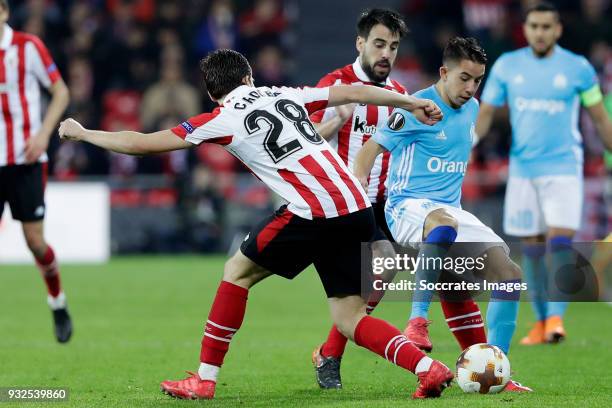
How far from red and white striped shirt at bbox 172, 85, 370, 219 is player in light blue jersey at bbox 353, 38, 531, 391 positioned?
24.7 inches

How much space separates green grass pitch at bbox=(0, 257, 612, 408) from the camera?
627 cm

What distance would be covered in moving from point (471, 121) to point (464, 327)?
120 centimetres

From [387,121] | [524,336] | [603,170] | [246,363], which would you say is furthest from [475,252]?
[603,170]

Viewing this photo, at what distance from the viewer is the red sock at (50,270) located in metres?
8.95

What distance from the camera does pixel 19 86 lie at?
893 centimetres

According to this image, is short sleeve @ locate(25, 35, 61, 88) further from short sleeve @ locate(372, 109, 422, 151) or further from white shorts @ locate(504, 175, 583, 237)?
white shorts @ locate(504, 175, 583, 237)

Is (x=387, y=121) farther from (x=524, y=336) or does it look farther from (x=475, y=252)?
(x=524, y=336)

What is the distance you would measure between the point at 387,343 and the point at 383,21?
2291 millimetres

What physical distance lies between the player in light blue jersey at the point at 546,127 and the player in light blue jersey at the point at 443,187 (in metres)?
2.19

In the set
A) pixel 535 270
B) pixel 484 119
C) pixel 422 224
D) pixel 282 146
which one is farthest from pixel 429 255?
pixel 535 270

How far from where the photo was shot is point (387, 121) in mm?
7023

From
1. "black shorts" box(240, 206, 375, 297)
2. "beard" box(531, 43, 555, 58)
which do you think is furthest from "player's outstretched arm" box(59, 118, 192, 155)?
"beard" box(531, 43, 555, 58)

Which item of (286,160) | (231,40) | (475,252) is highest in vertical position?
(231,40)

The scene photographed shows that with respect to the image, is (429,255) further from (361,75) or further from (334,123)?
(361,75)
